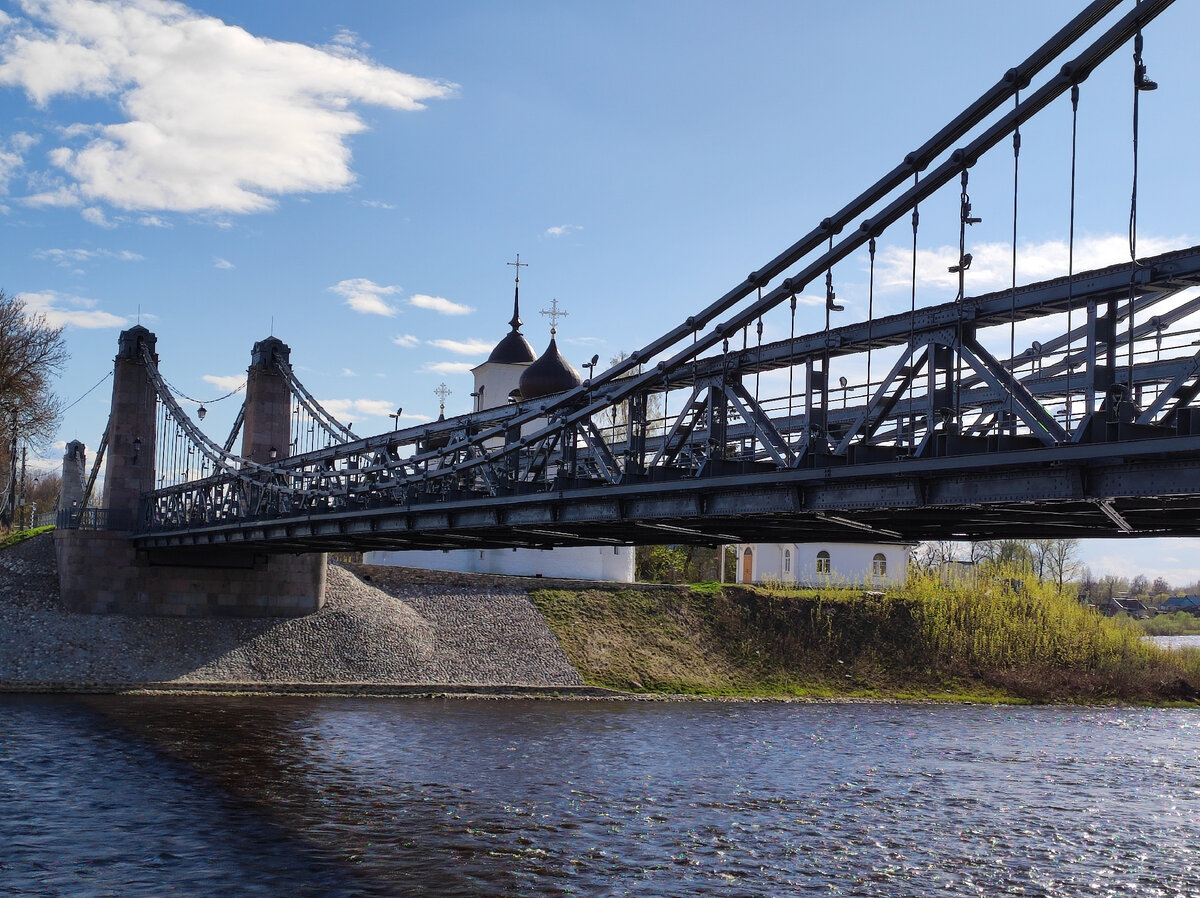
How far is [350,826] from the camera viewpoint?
21484 mm

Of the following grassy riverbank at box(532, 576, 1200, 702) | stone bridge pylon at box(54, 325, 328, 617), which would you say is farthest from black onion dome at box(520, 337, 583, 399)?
stone bridge pylon at box(54, 325, 328, 617)

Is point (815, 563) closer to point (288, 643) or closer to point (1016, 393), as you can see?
point (288, 643)

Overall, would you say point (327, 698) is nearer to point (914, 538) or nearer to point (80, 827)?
point (80, 827)

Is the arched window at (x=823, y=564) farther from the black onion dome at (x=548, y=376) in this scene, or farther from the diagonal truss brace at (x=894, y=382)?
the diagonal truss brace at (x=894, y=382)

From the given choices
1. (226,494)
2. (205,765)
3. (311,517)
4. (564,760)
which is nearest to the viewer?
(205,765)

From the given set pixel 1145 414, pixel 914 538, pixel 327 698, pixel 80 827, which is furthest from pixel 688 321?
pixel 327 698

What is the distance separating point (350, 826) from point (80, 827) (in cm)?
426

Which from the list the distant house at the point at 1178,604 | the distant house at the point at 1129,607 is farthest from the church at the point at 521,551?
the distant house at the point at 1178,604

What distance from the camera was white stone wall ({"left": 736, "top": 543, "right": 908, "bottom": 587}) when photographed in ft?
241

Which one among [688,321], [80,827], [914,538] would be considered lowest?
[80,827]

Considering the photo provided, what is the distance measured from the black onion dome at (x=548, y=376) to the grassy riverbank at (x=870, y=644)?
43.9 ft

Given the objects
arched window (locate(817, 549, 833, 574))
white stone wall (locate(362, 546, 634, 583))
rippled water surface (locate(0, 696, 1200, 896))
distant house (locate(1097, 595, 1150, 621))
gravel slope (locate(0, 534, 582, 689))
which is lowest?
rippled water surface (locate(0, 696, 1200, 896))

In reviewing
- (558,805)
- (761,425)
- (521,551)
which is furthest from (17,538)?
(761,425)

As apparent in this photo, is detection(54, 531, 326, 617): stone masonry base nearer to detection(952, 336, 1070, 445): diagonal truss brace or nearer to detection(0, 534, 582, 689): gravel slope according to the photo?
detection(0, 534, 582, 689): gravel slope
